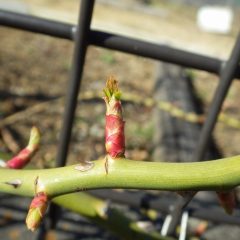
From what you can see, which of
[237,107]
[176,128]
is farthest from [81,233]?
[237,107]

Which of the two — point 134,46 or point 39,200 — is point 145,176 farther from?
point 134,46

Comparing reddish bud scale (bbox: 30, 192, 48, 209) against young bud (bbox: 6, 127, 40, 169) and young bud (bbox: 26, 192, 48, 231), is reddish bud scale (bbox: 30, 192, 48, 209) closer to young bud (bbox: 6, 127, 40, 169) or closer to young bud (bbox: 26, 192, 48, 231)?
young bud (bbox: 26, 192, 48, 231)

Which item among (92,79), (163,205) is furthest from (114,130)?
(92,79)

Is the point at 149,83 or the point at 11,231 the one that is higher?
the point at 11,231

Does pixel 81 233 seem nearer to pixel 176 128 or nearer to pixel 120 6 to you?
pixel 176 128

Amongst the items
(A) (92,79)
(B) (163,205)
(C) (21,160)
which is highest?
(C) (21,160)

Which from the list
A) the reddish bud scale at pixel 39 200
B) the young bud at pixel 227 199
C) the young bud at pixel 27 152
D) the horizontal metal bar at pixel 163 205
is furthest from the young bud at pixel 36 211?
the horizontal metal bar at pixel 163 205

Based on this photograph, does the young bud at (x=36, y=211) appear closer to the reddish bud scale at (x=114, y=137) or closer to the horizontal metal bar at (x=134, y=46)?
the reddish bud scale at (x=114, y=137)
